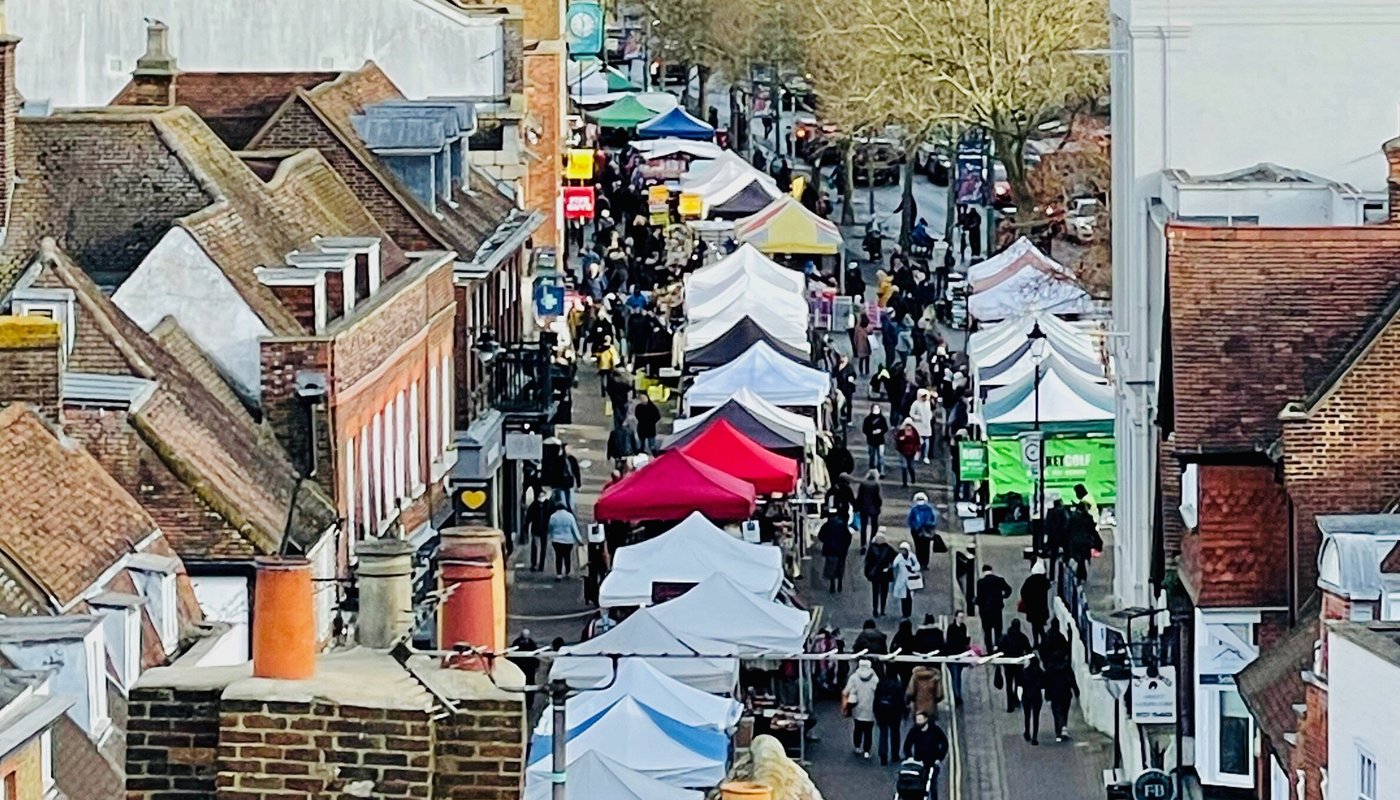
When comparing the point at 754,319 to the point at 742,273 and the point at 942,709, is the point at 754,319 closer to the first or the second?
the point at 742,273

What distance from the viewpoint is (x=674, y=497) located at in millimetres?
42844

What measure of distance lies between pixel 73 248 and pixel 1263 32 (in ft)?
39.7

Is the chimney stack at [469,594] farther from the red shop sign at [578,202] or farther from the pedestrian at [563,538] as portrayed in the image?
the red shop sign at [578,202]

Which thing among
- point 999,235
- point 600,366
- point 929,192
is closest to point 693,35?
point 929,192

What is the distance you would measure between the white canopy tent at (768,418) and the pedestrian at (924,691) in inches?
460

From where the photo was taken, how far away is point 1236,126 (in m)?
40.4

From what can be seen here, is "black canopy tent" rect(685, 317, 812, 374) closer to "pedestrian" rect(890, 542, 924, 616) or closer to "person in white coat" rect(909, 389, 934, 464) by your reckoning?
"person in white coat" rect(909, 389, 934, 464)

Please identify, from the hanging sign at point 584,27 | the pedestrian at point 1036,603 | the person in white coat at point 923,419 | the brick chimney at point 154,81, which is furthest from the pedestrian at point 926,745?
the hanging sign at point 584,27

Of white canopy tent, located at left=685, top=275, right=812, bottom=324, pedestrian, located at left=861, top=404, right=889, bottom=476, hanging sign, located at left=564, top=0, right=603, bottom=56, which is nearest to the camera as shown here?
pedestrian, located at left=861, top=404, right=889, bottom=476

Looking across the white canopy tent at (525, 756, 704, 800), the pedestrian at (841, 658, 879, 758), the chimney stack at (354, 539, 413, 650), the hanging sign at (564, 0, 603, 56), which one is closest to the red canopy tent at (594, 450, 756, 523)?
the pedestrian at (841, 658, 879, 758)

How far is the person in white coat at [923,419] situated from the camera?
2135 inches

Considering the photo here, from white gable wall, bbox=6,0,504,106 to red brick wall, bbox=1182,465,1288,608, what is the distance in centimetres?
2748

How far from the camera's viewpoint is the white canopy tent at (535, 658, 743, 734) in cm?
3111

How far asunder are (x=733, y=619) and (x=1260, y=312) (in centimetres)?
616
